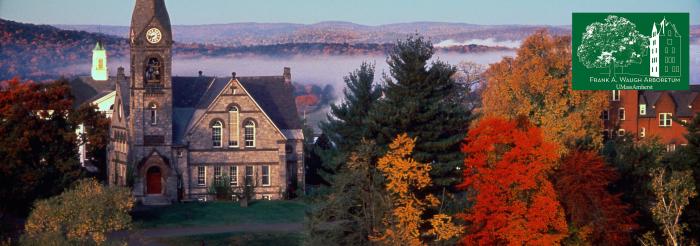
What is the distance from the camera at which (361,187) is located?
1890 inches

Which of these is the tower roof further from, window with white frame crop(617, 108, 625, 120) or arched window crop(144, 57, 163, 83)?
window with white frame crop(617, 108, 625, 120)

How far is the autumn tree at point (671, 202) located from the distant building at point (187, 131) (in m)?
25.7

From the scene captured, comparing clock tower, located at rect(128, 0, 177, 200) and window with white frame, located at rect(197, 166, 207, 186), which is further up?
clock tower, located at rect(128, 0, 177, 200)

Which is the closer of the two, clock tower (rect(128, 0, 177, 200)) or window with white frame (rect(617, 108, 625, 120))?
clock tower (rect(128, 0, 177, 200))

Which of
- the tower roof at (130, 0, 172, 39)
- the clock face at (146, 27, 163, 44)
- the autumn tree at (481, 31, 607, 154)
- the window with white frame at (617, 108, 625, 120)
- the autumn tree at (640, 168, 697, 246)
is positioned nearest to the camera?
the autumn tree at (640, 168, 697, 246)

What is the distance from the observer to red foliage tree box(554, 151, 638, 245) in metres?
54.8

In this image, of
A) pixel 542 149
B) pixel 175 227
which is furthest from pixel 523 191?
pixel 175 227

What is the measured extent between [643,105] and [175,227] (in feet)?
165

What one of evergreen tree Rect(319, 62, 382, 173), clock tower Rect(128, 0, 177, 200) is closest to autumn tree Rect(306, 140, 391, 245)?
evergreen tree Rect(319, 62, 382, 173)

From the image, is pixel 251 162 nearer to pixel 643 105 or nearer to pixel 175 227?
pixel 175 227

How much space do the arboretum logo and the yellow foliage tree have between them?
2626cm

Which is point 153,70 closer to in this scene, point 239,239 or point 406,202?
point 239,239

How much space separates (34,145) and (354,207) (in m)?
23.5

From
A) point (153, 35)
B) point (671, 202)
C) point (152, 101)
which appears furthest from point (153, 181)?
point (671, 202)
